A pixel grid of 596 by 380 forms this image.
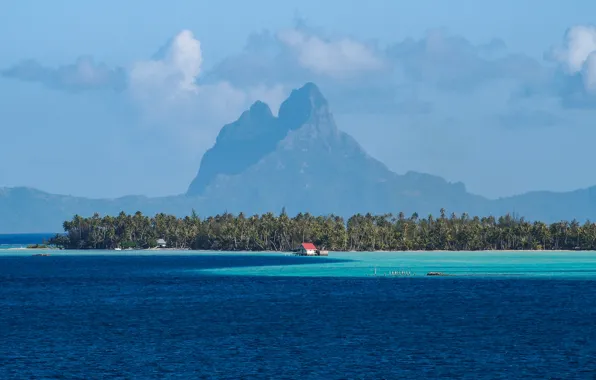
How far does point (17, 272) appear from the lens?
19962cm

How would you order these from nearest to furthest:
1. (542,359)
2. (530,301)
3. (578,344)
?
(542,359) < (578,344) < (530,301)

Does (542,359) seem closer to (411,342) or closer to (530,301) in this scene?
(411,342)

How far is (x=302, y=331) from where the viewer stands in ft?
284

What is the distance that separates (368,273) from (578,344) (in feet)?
340

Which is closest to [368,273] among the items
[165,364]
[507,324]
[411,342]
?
[507,324]

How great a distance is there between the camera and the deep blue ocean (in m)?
65.5

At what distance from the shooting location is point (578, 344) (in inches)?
3017

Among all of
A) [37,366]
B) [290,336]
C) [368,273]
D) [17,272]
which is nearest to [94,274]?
[17,272]

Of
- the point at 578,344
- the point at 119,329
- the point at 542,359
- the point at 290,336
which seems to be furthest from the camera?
the point at 119,329

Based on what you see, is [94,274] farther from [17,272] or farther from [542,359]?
[542,359]

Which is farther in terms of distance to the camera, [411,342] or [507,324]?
[507,324]

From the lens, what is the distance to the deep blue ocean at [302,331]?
65.5 meters

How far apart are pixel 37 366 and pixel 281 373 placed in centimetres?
1715

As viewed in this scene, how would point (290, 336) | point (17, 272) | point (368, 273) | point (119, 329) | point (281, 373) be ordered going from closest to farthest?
point (281, 373), point (290, 336), point (119, 329), point (368, 273), point (17, 272)
